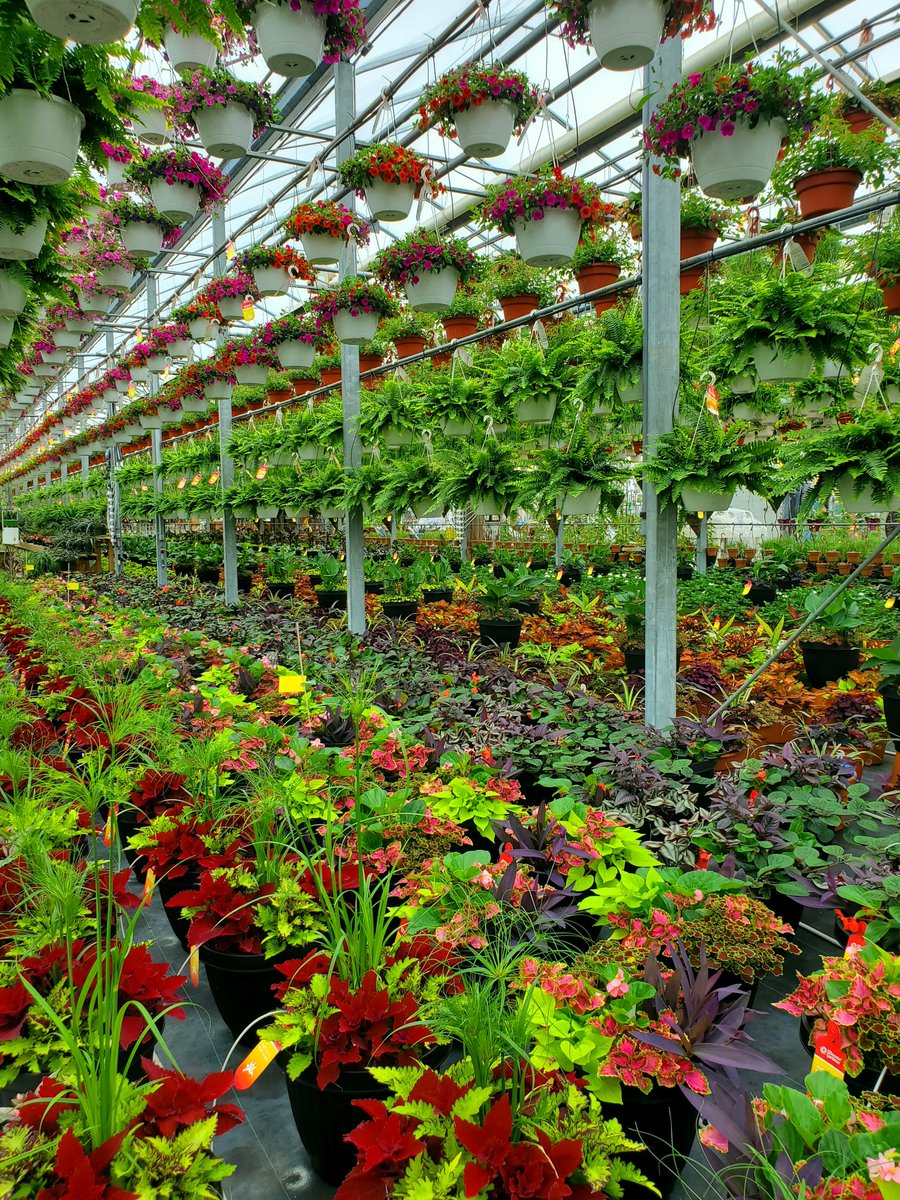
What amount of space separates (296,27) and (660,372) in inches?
81.9

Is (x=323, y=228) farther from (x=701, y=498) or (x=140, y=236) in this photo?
(x=701, y=498)

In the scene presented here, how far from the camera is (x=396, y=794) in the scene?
2371 millimetres

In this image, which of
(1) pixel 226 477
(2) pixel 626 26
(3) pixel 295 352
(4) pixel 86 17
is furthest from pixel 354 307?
(1) pixel 226 477

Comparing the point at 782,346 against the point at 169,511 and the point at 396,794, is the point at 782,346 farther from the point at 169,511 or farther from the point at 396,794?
the point at 169,511

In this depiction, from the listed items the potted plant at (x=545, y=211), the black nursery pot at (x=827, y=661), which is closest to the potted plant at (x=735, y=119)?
the potted plant at (x=545, y=211)

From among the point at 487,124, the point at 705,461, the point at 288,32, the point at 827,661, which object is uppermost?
the point at 288,32

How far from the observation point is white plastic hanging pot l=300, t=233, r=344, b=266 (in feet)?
15.9

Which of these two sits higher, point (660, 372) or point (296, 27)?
point (296, 27)

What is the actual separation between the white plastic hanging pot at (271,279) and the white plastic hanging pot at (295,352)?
15.5 inches

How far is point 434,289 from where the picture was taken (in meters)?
4.15

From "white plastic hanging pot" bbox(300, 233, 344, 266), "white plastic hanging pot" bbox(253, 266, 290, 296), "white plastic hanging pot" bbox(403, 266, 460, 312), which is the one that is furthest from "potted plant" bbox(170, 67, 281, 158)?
"white plastic hanging pot" bbox(403, 266, 460, 312)

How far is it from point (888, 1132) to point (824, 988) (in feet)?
1.58

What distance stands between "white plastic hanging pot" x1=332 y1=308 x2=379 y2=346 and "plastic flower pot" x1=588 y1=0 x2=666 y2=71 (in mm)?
2707

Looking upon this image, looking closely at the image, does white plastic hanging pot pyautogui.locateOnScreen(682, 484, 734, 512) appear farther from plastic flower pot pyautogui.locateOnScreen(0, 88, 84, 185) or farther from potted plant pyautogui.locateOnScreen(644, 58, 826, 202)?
plastic flower pot pyautogui.locateOnScreen(0, 88, 84, 185)
